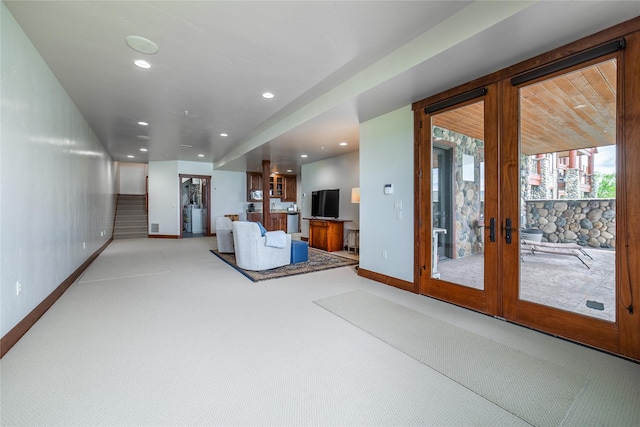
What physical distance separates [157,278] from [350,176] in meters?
4.90

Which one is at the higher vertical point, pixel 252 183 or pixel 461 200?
pixel 252 183

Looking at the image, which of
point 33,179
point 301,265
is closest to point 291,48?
point 33,179

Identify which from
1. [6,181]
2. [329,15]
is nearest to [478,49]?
[329,15]

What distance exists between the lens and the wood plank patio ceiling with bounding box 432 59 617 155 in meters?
2.29

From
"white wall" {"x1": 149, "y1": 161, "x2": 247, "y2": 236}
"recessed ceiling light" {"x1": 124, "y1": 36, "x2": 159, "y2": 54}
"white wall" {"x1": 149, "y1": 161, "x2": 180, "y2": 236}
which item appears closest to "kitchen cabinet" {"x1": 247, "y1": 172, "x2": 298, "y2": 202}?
"white wall" {"x1": 149, "y1": 161, "x2": 247, "y2": 236}

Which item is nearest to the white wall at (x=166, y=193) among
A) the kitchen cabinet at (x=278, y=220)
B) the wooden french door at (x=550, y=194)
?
the kitchen cabinet at (x=278, y=220)

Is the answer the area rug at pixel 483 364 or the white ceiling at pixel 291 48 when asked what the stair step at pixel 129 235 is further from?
the area rug at pixel 483 364

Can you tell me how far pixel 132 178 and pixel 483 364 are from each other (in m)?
13.7

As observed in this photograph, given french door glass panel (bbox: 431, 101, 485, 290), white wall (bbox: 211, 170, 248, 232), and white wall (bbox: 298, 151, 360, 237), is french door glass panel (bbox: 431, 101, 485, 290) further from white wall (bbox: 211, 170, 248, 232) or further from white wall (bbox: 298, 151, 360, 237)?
white wall (bbox: 211, 170, 248, 232)

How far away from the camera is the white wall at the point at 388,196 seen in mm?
3873

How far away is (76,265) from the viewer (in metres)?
4.45

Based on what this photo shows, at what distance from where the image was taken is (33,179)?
2721 mm

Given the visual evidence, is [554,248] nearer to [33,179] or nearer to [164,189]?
[33,179]

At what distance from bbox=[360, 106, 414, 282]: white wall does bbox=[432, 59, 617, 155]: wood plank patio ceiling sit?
3.69 feet
